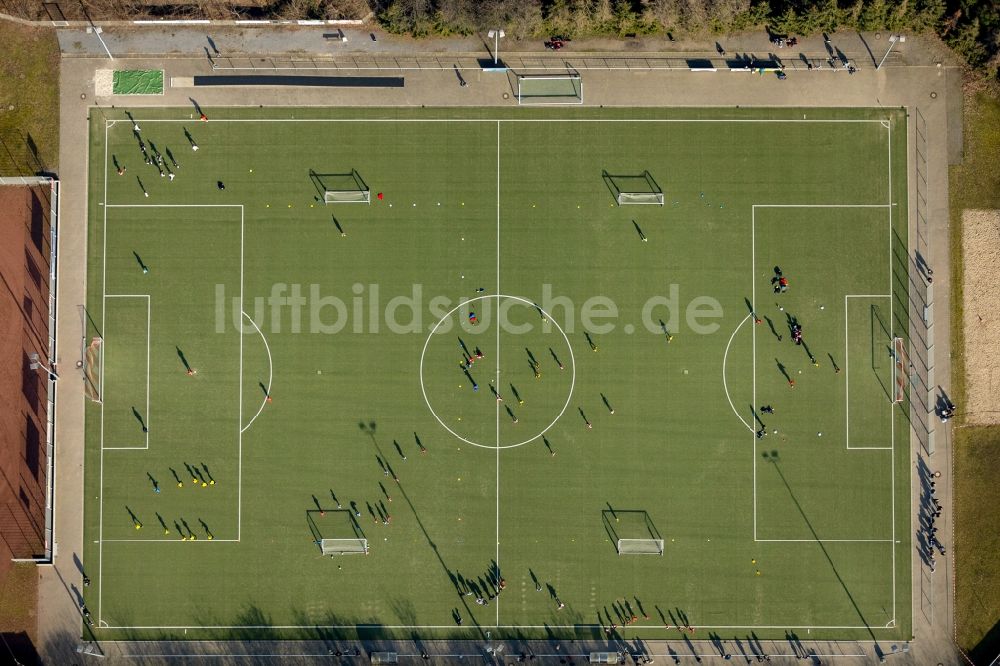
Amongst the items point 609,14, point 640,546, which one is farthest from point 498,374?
point 609,14

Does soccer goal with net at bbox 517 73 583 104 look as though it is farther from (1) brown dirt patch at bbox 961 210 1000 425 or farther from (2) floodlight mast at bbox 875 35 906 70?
(1) brown dirt patch at bbox 961 210 1000 425

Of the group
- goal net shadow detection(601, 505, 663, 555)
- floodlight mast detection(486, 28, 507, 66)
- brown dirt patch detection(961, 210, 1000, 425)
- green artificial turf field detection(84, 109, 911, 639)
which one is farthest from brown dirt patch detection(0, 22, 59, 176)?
brown dirt patch detection(961, 210, 1000, 425)

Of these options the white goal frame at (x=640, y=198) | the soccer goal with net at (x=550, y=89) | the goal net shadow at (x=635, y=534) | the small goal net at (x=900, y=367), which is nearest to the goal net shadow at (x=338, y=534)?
the goal net shadow at (x=635, y=534)

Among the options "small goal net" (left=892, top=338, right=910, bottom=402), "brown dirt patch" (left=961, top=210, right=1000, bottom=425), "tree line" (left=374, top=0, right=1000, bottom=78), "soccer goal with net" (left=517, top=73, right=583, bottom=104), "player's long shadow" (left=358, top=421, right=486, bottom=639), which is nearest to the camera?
"tree line" (left=374, top=0, right=1000, bottom=78)

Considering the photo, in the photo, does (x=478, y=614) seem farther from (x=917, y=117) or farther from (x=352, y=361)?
(x=917, y=117)

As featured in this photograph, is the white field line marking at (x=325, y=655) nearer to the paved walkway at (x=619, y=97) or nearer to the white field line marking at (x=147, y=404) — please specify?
the paved walkway at (x=619, y=97)

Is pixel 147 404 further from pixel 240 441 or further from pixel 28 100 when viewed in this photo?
pixel 28 100
